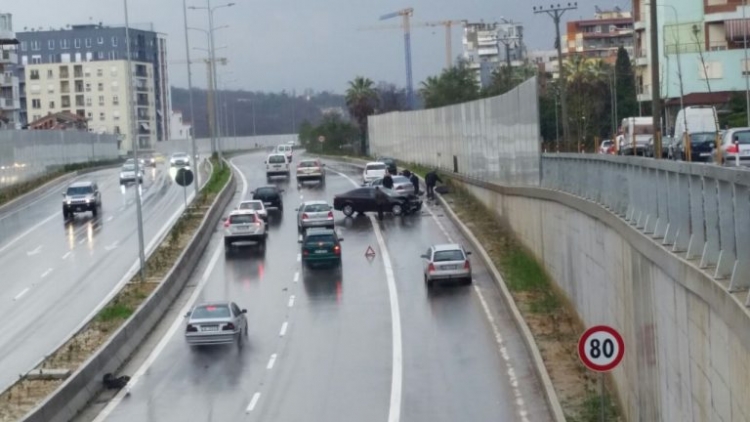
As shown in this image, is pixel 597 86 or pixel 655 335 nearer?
pixel 655 335

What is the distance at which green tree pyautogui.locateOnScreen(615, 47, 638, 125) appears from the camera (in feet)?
277

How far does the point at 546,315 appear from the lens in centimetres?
3750

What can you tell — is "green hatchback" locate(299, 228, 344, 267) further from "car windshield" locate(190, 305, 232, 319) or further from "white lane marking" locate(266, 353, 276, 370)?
"white lane marking" locate(266, 353, 276, 370)

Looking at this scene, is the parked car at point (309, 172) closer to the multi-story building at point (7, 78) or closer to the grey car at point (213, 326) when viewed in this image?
the grey car at point (213, 326)

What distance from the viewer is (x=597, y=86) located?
305ft

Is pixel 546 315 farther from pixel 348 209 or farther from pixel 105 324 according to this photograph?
pixel 348 209

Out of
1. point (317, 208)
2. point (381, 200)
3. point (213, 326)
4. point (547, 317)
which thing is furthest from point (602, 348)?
point (381, 200)

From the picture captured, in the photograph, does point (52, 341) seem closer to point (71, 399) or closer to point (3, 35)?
point (71, 399)

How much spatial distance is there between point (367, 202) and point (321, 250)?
49.3ft

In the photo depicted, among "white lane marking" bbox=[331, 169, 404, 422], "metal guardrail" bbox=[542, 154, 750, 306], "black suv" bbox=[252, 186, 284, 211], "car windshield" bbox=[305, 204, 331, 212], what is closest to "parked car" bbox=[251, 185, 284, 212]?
"black suv" bbox=[252, 186, 284, 211]

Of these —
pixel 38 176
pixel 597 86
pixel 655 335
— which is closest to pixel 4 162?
pixel 38 176

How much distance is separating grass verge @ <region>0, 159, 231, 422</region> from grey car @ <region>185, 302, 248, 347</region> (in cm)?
218

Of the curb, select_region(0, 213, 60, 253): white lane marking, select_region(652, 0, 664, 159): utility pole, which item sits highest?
select_region(652, 0, 664, 159): utility pole

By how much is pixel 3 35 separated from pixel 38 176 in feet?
115
